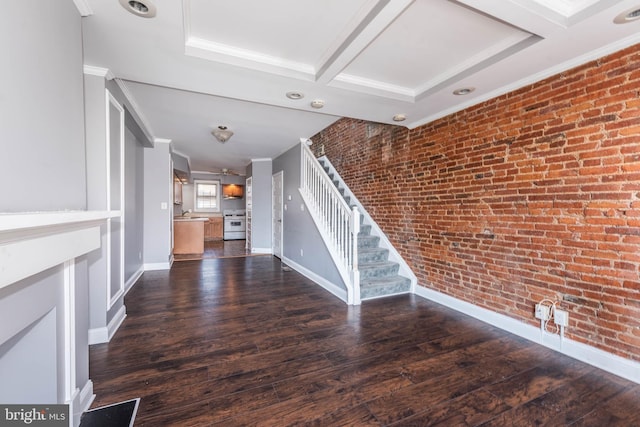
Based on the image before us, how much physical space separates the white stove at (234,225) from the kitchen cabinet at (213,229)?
272mm

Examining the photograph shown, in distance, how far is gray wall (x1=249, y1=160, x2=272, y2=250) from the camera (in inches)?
279

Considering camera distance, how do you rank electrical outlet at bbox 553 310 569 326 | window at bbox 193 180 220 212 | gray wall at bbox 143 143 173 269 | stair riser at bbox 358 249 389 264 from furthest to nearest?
window at bbox 193 180 220 212, gray wall at bbox 143 143 173 269, stair riser at bbox 358 249 389 264, electrical outlet at bbox 553 310 569 326

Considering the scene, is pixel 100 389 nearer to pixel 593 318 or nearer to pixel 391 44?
pixel 391 44

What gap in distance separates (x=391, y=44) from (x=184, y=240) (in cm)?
649

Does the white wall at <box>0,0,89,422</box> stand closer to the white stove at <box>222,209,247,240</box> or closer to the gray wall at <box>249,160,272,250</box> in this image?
the gray wall at <box>249,160,272,250</box>

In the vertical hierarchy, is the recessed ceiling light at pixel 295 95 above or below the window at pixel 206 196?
above

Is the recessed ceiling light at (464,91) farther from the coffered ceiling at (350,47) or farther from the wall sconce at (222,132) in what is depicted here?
the wall sconce at (222,132)

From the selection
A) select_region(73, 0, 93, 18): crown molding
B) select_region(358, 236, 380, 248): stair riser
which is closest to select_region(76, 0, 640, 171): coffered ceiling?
select_region(73, 0, 93, 18): crown molding

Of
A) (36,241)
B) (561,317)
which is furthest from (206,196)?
(561,317)

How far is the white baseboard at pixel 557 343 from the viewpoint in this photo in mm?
1990

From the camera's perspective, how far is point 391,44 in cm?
222

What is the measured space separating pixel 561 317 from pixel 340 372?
192 centimetres

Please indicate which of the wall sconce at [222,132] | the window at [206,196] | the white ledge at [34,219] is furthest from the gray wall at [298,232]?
the window at [206,196]

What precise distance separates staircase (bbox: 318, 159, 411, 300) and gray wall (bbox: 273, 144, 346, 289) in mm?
389
